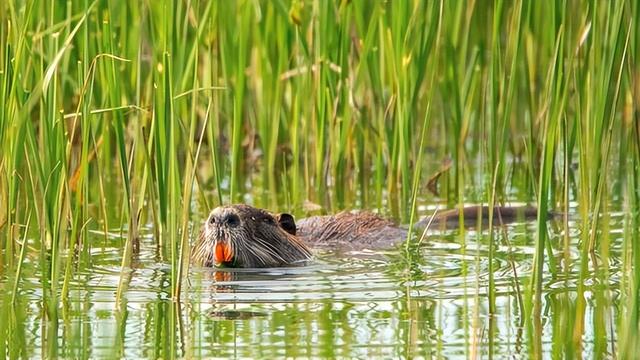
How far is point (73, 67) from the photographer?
268 inches

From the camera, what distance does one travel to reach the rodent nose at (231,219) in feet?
18.7

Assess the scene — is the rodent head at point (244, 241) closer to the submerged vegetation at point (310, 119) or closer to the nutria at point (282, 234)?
the nutria at point (282, 234)

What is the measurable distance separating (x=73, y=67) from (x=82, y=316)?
2.55 m

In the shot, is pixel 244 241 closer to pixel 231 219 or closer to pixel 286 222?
pixel 231 219

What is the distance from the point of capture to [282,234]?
5.98m

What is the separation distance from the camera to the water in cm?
393

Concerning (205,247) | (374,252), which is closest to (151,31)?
(205,247)

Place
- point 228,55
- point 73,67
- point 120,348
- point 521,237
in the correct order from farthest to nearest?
point 228,55 < point 73,67 < point 521,237 < point 120,348

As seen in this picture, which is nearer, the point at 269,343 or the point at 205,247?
the point at 269,343

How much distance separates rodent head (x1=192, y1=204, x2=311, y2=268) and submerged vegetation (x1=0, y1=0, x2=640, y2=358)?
0.46 feet

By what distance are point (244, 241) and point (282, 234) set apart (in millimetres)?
237

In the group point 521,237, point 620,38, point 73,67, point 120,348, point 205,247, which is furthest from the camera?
point 73,67

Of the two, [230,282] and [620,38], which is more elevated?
[620,38]

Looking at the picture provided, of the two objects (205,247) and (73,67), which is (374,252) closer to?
(205,247)
